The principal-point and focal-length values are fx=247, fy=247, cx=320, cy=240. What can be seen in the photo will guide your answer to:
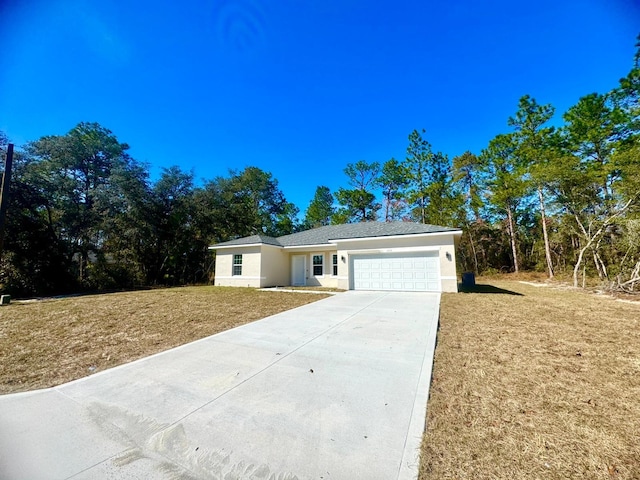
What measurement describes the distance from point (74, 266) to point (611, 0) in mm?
27716

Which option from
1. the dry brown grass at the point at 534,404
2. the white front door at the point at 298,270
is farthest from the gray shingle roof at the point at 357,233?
the dry brown grass at the point at 534,404

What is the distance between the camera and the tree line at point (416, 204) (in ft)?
45.5

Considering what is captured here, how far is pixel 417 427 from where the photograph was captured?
2.32m

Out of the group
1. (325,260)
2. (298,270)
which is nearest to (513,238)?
(325,260)

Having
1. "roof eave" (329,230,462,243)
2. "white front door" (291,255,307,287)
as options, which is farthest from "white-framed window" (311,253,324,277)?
"roof eave" (329,230,462,243)

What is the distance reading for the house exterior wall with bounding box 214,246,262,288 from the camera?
15.9m

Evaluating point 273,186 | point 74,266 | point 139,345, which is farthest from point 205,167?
point 139,345

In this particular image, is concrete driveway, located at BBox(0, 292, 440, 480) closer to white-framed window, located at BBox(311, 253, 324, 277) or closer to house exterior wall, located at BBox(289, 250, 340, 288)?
house exterior wall, located at BBox(289, 250, 340, 288)

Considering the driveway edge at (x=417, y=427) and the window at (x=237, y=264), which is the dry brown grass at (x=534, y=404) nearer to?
the driveway edge at (x=417, y=427)

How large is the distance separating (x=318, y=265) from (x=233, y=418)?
1438cm

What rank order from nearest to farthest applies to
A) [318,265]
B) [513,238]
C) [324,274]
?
[324,274], [318,265], [513,238]

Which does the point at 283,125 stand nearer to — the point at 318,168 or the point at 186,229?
the point at 186,229

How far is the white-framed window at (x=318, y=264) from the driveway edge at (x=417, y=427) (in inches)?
503

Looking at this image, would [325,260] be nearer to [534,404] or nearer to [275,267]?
[275,267]
